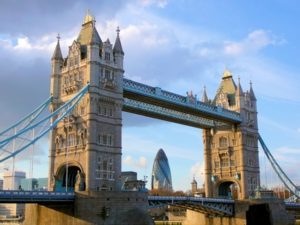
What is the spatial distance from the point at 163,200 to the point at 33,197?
18.4 metres

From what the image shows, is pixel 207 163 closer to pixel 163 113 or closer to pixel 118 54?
pixel 163 113

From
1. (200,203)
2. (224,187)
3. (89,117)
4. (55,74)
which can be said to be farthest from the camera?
(224,187)

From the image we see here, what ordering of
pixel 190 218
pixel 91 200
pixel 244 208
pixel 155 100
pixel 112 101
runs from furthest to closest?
1. pixel 190 218
2. pixel 244 208
3. pixel 155 100
4. pixel 112 101
5. pixel 91 200

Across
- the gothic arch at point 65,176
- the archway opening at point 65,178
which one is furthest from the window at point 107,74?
the archway opening at point 65,178

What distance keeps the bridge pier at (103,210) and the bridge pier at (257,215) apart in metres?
23.3

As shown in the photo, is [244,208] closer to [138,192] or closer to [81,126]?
[138,192]

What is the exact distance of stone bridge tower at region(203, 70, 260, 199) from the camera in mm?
75750

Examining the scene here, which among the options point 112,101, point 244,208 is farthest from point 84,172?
point 244,208

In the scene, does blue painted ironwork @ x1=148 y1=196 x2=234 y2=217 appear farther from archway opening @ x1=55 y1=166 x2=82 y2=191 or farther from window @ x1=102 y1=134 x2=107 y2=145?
archway opening @ x1=55 y1=166 x2=82 y2=191

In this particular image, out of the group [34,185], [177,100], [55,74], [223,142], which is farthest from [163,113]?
[34,185]

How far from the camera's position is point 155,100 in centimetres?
6194

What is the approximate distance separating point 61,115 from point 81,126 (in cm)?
370

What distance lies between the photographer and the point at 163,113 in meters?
67.2

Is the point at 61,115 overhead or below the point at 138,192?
overhead
